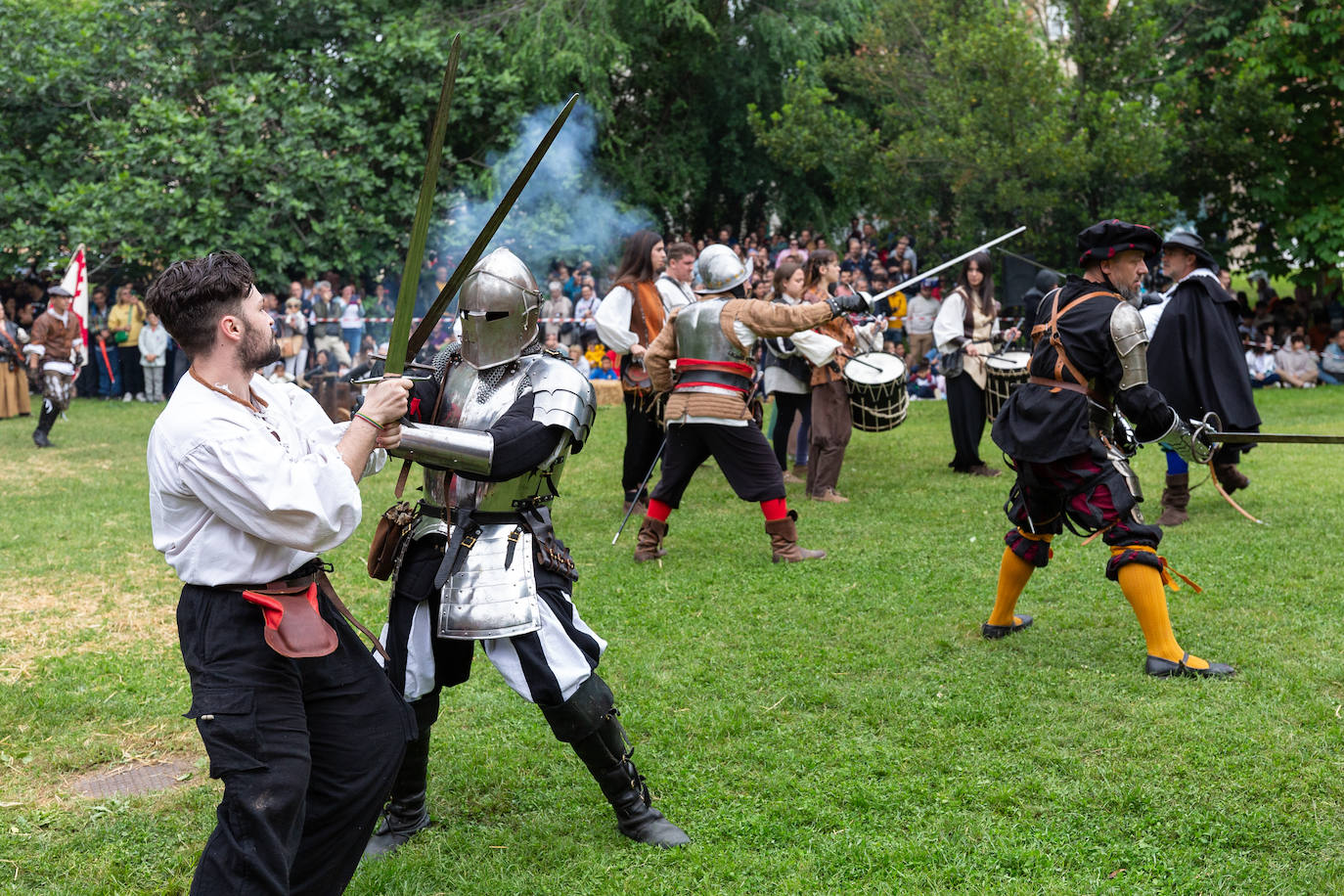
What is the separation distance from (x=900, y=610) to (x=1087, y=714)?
60.8 inches

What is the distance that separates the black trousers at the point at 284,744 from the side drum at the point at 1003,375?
750 cm

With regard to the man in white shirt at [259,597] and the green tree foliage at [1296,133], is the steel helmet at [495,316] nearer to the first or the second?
the man in white shirt at [259,597]

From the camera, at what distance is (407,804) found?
3828 millimetres

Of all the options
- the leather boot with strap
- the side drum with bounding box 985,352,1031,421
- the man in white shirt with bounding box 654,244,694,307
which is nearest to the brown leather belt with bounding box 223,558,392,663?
the man in white shirt with bounding box 654,244,694,307

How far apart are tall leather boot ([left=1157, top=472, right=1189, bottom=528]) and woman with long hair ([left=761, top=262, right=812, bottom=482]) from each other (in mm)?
2718

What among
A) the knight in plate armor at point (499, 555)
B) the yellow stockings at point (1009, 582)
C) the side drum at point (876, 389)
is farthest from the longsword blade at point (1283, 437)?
the side drum at point (876, 389)

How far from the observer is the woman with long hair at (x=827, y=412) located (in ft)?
29.7

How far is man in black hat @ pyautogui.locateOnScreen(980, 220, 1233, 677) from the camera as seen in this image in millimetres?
4902

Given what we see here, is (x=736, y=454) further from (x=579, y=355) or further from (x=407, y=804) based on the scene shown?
(x=579, y=355)

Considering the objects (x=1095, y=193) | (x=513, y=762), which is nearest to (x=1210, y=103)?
(x=1095, y=193)

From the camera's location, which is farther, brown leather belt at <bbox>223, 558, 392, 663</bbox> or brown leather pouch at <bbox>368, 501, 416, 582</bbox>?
brown leather pouch at <bbox>368, 501, 416, 582</bbox>

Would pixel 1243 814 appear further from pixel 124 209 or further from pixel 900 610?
pixel 124 209

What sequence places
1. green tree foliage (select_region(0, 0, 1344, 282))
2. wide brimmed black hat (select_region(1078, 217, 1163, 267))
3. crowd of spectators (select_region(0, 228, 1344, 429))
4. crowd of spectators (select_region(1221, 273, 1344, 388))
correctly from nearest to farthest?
wide brimmed black hat (select_region(1078, 217, 1163, 267))
green tree foliage (select_region(0, 0, 1344, 282))
crowd of spectators (select_region(1221, 273, 1344, 388))
crowd of spectators (select_region(0, 228, 1344, 429))

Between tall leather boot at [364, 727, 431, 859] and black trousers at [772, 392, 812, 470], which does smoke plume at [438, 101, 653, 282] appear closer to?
black trousers at [772, 392, 812, 470]
